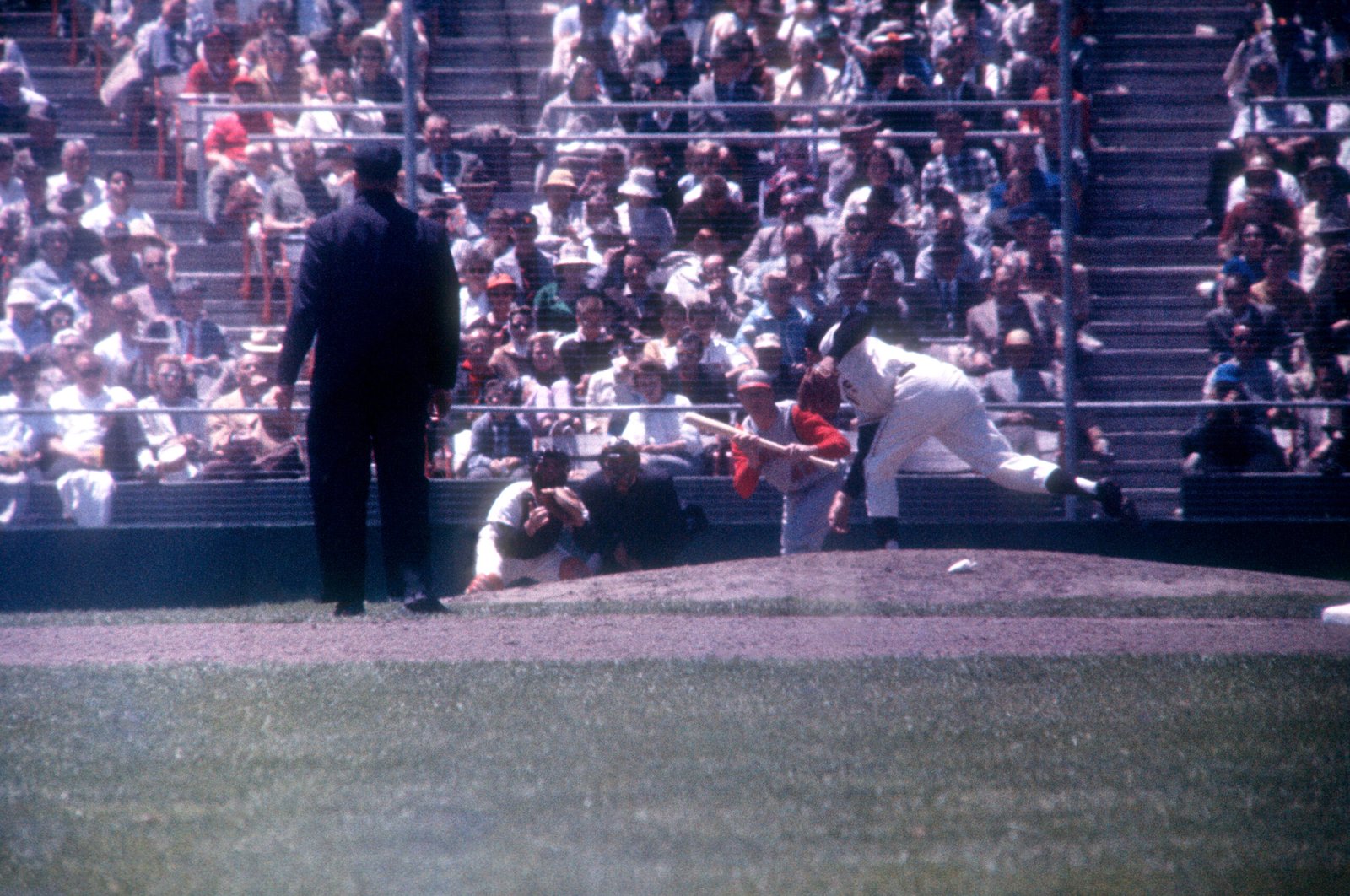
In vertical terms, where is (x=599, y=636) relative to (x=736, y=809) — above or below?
below

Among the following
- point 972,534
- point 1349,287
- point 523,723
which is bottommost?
point 972,534

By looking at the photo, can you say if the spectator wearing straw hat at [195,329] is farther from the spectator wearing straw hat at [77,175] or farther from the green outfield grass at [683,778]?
the green outfield grass at [683,778]

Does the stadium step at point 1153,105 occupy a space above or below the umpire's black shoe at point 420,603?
above

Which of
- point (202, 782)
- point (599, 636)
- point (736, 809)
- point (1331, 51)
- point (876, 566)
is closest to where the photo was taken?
point (736, 809)

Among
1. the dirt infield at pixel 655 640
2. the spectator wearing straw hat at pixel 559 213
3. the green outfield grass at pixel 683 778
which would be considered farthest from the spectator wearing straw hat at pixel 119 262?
the green outfield grass at pixel 683 778

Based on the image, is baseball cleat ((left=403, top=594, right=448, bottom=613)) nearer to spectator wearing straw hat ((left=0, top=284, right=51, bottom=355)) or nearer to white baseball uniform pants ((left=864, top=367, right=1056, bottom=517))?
white baseball uniform pants ((left=864, top=367, right=1056, bottom=517))

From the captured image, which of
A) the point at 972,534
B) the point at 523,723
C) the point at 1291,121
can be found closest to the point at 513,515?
the point at 972,534

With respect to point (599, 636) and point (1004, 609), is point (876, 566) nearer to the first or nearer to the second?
point (1004, 609)

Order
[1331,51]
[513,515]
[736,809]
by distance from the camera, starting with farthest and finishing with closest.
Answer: [1331,51] < [513,515] < [736,809]
